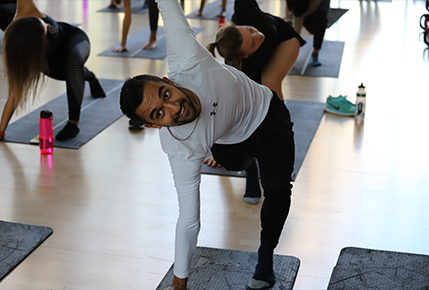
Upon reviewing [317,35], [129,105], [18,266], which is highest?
[129,105]

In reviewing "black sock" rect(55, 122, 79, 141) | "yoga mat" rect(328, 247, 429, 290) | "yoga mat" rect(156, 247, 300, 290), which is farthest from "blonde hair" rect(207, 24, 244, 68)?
"black sock" rect(55, 122, 79, 141)

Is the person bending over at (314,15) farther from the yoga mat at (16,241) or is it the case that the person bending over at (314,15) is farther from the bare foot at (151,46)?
the yoga mat at (16,241)

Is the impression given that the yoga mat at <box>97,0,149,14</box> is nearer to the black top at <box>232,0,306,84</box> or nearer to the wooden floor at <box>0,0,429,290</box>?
the wooden floor at <box>0,0,429,290</box>

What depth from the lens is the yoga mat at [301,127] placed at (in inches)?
124

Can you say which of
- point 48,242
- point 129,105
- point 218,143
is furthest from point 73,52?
point 129,105

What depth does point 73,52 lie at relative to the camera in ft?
11.7

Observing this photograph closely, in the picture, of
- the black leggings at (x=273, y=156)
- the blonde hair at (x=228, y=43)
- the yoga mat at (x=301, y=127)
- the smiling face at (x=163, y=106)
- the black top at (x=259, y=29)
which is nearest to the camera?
the smiling face at (x=163, y=106)

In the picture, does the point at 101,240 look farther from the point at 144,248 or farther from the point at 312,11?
the point at 312,11

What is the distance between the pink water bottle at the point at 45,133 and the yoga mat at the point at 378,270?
79.4 inches

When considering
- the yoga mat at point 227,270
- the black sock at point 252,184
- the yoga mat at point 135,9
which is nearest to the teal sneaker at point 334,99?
the black sock at point 252,184

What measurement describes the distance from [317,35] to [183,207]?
376cm

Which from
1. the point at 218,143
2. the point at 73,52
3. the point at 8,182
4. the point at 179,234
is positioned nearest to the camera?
the point at 179,234

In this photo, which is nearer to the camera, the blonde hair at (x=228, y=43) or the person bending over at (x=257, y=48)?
the blonde hair at (x=228, y=43)

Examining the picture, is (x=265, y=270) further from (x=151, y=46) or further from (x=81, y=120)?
(x=151, y=46)
